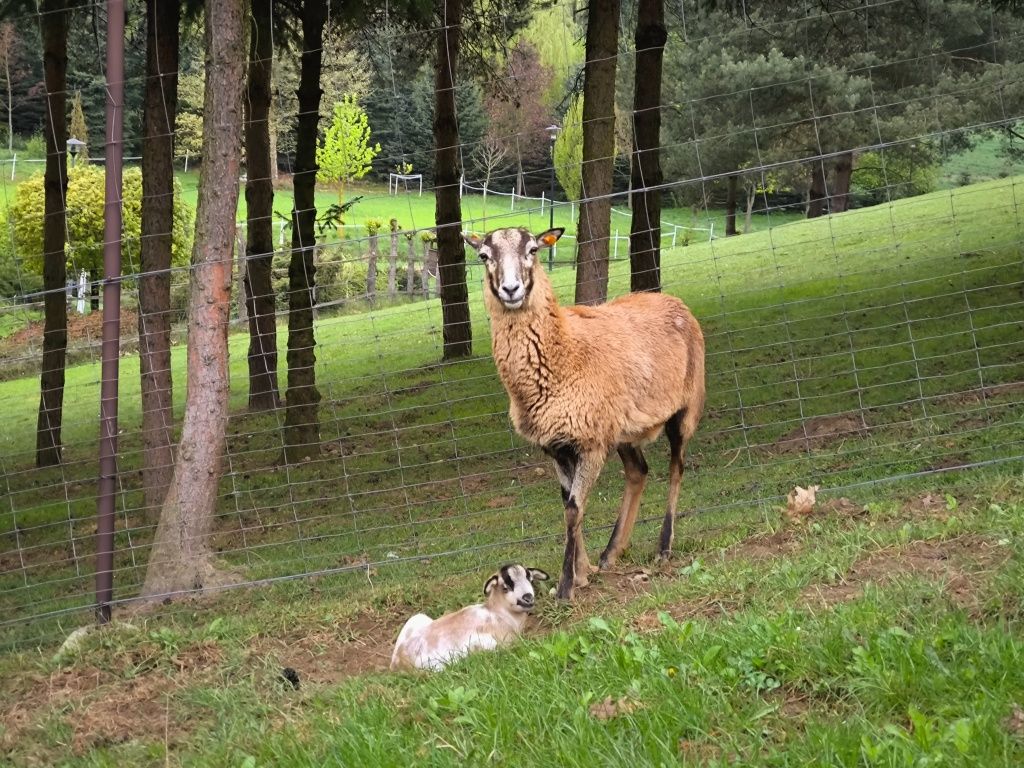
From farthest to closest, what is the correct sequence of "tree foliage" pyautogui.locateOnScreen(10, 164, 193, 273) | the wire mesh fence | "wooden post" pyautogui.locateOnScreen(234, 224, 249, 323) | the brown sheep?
"tree foliage" pyautogui.locateOnScreen(10, 164, 193, 273)
the wire mesh fence
"wooden post" pyautogui.locateOnScreen(234, 224, 249, 323)
the brown sheep

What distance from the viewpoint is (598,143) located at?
1162 cm

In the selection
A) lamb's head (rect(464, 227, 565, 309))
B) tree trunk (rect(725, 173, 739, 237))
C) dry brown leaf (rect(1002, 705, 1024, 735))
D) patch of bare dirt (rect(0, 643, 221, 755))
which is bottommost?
patch of bare dirt (rect(0, 643, 221, 755))

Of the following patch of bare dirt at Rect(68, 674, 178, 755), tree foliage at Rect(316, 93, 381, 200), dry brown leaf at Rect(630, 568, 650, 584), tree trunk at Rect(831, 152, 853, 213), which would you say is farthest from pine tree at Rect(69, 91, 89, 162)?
dry brown leaf at Rect(630, 568, 650, 584)

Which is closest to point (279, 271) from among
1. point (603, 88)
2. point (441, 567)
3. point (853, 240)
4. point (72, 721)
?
point (853, 240)

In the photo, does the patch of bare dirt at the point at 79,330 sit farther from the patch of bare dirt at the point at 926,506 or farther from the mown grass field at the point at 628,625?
the patch of bare dirt at the point at 926,506

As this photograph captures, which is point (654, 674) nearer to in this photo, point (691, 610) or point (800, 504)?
point (691, 610)

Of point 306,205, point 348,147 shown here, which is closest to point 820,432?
point 306,205

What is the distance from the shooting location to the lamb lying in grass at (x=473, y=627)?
6.19 m

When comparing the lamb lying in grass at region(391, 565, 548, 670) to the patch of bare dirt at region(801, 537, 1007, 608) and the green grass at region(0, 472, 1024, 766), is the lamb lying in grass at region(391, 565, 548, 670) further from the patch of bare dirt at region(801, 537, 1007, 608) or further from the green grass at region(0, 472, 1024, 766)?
the patch of bare dirt at region(801, 537, 1007, 608)

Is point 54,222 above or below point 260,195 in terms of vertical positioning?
below

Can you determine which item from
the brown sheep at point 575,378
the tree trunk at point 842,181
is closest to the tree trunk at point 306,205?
the brown sheep at point 575,378

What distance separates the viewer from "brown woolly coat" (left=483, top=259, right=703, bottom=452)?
7555 millimetres

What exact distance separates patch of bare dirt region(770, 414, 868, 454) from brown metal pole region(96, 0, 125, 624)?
642 centimetres

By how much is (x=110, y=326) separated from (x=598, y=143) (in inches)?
211
